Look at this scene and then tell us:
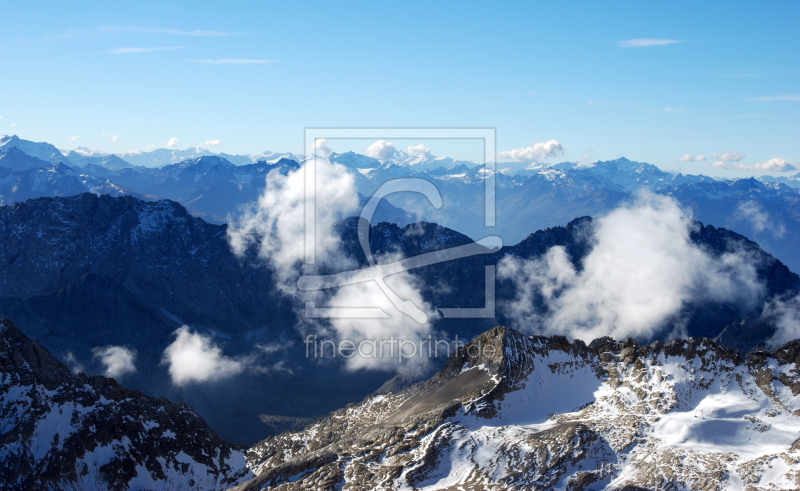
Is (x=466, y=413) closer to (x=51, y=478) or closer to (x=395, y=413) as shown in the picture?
(x=395, y=413)

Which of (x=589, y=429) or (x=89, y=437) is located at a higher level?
(x=589, y=429)

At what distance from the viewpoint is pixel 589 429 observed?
138 metres

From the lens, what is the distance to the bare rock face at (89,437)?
144625 mm

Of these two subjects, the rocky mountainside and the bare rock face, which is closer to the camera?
the rocky mountainside

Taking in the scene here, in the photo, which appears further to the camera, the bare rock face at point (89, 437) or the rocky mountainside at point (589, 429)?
the bare rock face at point (89, 437)

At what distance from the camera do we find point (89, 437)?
15212cm

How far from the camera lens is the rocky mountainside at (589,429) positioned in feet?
419

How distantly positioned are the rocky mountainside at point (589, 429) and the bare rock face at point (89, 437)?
19.5 metres

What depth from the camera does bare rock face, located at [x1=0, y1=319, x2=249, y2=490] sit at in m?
145

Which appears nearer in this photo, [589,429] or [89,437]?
[589,429]

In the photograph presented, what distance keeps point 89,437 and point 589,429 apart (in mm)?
118014

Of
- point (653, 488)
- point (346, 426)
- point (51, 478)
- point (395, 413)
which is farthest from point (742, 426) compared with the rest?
point (51, 478)

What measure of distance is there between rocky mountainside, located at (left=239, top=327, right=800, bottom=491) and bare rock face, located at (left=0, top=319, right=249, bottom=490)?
768 inches

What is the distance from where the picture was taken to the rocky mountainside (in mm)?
127812
